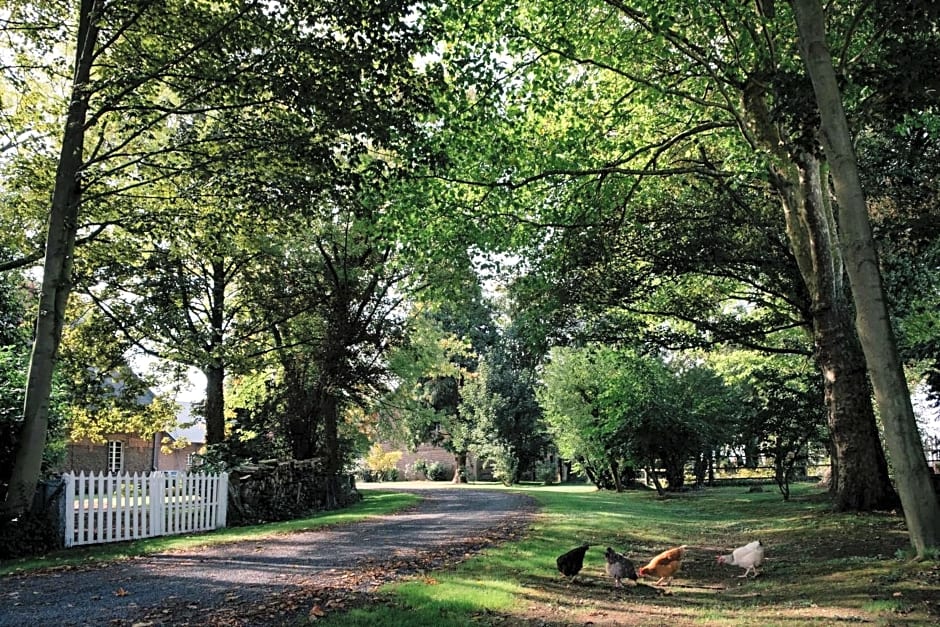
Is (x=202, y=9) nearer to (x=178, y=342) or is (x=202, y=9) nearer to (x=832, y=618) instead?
(x=178, y=342)

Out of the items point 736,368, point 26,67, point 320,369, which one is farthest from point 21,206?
point 736,368

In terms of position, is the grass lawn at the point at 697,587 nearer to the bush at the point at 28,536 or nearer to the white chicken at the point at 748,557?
the white chicken at the point at 748,557

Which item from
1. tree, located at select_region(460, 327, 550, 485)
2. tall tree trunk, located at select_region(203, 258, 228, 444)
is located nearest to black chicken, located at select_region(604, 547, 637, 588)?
tall tree trunk, located at select_region(203, 258, 228, 444)

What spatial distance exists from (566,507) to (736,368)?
12.0 m

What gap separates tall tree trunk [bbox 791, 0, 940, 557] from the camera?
263 inches

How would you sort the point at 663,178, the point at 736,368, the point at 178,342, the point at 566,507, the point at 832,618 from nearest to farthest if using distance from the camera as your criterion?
the point at 832,618, the point at 178,342, the point at 663,178, the point at 566,507, the point at 736,368

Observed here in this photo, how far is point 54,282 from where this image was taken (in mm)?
11641

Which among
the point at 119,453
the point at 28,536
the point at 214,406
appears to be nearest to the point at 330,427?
the point at 214,406

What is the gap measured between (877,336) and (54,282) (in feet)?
40.9

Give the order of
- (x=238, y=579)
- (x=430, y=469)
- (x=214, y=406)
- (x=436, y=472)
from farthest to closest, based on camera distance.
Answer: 1. (x=430, y=469)
2. (x=436, y=472)
3. (x=214, y=406)
4. (x=238, y=579)

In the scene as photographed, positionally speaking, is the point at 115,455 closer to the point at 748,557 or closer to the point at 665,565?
the point at 665,565

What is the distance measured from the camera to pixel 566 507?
1808cm

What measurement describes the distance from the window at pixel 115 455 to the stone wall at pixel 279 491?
2358cm

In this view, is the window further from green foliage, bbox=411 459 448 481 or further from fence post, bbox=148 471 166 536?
fence post, bbox=148 471 166 536
